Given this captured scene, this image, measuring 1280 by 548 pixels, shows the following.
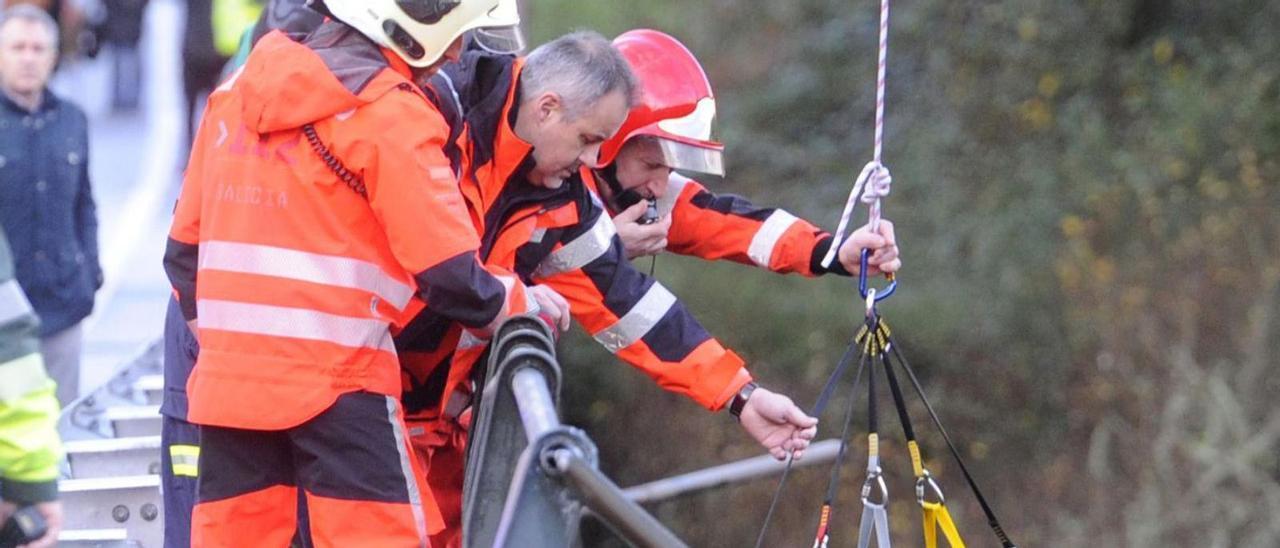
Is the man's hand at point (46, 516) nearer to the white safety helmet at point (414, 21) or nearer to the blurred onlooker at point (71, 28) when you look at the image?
the white safety helmet at point (414, 21)

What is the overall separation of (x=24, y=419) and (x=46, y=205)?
10.4 feet

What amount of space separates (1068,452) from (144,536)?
7.14 metres

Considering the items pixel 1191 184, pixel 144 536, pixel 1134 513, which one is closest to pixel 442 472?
pixel 144 536

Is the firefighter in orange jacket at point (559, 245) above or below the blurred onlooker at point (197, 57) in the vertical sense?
below

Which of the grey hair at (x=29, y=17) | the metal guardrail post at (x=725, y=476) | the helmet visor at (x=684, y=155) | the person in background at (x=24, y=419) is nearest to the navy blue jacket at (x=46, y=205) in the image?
the grey hair at (x=29, y=17)

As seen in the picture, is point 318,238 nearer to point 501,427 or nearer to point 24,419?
point 501,427

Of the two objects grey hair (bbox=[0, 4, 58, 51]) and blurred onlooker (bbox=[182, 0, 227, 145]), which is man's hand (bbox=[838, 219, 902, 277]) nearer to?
grey hair (bbox=[0, 4, 58, 51])

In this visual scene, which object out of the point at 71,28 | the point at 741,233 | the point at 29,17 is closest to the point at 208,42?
the point at 71,28

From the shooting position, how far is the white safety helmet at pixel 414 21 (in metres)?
3.96

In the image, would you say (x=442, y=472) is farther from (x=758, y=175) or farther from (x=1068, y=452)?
(x=758, y=175)

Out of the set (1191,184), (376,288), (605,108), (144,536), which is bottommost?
(144,536)

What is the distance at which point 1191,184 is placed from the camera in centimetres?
1189

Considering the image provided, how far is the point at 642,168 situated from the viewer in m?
4.91

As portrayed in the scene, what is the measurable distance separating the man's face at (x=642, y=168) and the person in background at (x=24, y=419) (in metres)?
1.51
